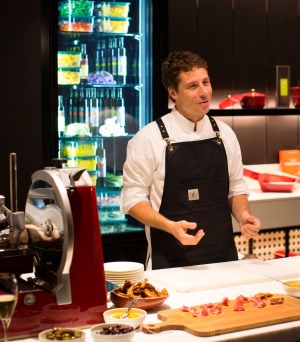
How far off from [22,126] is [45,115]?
173 millimetres

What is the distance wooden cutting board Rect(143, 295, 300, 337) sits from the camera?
223cm

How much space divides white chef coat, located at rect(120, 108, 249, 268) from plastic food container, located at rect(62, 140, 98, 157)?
1.74 metres

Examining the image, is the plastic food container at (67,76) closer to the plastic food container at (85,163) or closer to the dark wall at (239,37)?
the plastic food container at (85,163)

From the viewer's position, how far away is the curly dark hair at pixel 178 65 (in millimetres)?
3414

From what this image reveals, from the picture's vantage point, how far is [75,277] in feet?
7.77

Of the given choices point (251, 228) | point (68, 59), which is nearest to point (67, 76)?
point (68, 59)

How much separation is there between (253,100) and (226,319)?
356 cm

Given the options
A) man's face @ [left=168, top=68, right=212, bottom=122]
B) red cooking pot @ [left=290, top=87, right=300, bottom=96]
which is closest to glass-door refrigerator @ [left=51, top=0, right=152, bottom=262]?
red cooking pot @ [left=290, top=87, right=300, bottom=96]

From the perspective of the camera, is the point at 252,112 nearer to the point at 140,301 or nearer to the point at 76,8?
the point at 76,8

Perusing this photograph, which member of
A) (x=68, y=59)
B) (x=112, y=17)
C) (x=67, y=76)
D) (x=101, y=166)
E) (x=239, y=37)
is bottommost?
(x=101, y=166)

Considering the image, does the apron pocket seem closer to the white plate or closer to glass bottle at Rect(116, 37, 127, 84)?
the white plate

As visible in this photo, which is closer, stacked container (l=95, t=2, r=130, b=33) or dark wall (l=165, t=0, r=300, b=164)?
stacked container (l=95, t=2, r=130, b=33)

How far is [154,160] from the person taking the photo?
3.39 metres

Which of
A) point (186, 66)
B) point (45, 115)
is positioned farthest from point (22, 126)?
point (186, 66)
